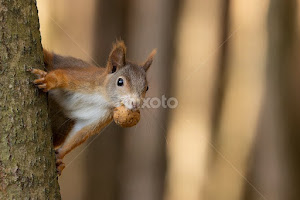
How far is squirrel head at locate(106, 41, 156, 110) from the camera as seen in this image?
1098 mm

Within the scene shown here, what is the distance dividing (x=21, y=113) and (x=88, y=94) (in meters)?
0.33

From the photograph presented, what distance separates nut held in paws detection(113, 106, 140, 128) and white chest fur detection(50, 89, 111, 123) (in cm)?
11

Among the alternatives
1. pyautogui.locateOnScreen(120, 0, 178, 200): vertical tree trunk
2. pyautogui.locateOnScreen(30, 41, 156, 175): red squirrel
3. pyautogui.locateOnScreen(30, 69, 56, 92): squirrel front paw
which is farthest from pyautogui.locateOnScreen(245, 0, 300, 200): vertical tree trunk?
pyautogui.locateOnScreen(30, 69, 56, 92): squirrel front paw

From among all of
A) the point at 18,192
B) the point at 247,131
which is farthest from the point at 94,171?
the point at 18,192

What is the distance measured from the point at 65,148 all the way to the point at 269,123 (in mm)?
822

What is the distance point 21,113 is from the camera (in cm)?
81

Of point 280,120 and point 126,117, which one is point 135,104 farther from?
point 280,120

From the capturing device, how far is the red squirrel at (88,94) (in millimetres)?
1101

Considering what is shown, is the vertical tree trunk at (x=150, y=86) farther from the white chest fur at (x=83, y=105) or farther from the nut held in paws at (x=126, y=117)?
the nut held in paws at (x=126, y=117)

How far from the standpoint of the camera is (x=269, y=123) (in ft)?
5.56

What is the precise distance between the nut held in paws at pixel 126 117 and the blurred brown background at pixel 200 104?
57 centimetres

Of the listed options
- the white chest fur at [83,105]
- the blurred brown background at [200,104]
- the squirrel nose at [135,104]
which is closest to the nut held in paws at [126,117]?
the squirrel nose at [135,104]

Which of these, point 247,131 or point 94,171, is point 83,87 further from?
point 247,131

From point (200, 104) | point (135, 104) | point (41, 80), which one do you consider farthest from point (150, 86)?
point (41, 80)
